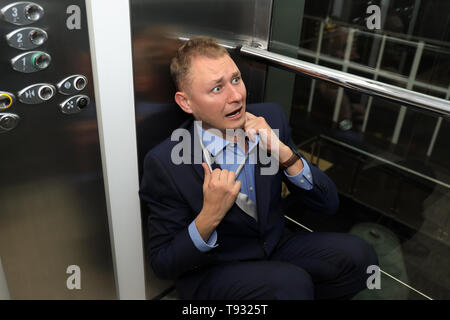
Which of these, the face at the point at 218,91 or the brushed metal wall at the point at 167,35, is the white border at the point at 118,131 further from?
the face at the point at 218,91

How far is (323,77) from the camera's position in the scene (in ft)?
3.86

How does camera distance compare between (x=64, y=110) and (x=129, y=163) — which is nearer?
(x=64, y=110)

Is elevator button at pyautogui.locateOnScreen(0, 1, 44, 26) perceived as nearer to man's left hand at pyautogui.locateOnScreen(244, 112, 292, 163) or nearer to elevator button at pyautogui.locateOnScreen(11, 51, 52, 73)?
elevator button at pyautogui.locateOnScreen(11, 51, 52, 73)

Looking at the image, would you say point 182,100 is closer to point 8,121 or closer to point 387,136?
point 8,121

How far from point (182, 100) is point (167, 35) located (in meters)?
0.18

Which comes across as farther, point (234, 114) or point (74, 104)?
point (234, 114)

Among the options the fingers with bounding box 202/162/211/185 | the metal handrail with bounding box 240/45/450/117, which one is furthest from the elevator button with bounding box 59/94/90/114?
the metal handrail with bounding box 240/45/450/117

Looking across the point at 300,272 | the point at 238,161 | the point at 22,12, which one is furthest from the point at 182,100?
the point at 300,272

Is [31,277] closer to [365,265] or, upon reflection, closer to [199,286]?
[199,286]

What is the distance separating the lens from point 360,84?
1.10 meters

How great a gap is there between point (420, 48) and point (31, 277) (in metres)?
1.37
